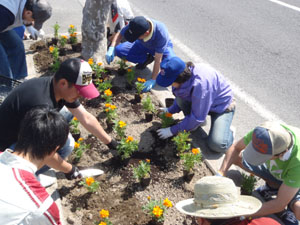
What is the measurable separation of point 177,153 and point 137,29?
1822mm

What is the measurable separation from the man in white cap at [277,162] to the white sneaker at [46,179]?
5.54ft

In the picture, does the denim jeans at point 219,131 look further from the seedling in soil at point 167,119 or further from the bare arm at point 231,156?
the bare arm at point 231,156

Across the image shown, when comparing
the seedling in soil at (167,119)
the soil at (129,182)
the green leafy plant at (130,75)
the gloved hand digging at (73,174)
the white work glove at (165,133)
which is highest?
the green leafy plant at (130,75)

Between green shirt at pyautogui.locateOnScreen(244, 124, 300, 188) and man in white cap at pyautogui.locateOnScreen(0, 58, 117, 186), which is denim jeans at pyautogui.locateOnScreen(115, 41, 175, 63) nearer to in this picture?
man in white cap at pyautogui.locateOnScreen(0, 58, 117, 186)

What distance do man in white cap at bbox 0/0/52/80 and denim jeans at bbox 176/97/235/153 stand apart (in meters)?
1.89

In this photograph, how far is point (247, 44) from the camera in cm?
659

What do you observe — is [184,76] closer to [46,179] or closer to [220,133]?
[220,133]

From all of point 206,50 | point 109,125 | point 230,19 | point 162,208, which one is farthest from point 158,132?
point 230,19

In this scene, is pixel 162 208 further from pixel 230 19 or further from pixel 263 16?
pixel 263 16

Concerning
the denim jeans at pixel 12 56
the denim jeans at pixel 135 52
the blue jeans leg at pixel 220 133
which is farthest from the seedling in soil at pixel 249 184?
the denim jeans at pixel 12 56

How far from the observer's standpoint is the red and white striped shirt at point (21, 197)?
175cm

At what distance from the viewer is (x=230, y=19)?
7738 mm

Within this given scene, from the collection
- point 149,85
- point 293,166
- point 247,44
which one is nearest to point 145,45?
point 149,85

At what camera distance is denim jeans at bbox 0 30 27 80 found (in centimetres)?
410
